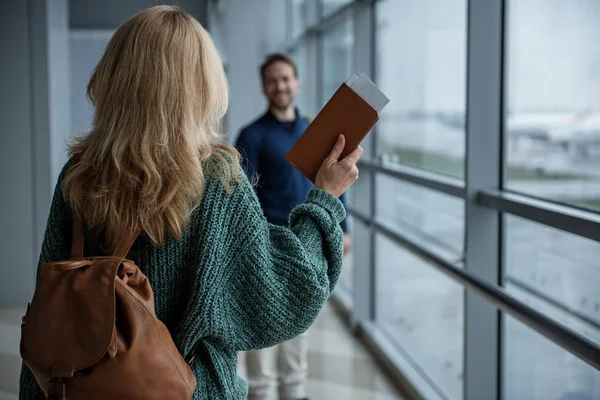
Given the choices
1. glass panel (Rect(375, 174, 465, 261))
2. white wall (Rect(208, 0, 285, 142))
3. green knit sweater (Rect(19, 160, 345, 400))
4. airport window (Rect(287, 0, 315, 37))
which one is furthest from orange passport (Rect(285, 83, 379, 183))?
airport window (Rect(287, 0, 315, 37))

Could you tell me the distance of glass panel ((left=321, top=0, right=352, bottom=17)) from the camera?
572cm

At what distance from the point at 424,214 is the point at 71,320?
314 centimetres

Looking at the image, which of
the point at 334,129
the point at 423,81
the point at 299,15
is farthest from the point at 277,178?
the point at 299,15

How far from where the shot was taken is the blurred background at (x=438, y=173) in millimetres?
2412

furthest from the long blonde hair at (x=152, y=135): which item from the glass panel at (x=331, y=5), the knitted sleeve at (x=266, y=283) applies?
the glass panel at (x=331, y=5)

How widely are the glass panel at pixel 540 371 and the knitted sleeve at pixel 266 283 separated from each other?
127 cm

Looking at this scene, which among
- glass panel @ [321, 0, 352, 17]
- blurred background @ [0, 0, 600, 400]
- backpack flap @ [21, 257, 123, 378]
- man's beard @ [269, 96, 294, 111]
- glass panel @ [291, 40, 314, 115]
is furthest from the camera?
glass panel @ [291, 40, 314, 115]

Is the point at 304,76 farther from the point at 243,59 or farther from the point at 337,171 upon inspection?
the point at 337,171

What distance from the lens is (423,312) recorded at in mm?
4375

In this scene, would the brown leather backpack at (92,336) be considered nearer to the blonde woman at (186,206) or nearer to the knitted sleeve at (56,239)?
the blonde woman at (186,206)

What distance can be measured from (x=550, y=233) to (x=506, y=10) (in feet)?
2.96

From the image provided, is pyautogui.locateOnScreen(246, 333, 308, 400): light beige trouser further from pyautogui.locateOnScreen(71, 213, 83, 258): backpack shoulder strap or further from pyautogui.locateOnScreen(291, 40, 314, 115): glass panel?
pyautogui.locateOnScreen(291, 40, 314, 115): glass panel

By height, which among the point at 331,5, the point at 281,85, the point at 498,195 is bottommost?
the point at 498,195

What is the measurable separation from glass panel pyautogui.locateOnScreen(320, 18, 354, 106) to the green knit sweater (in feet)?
14.7
